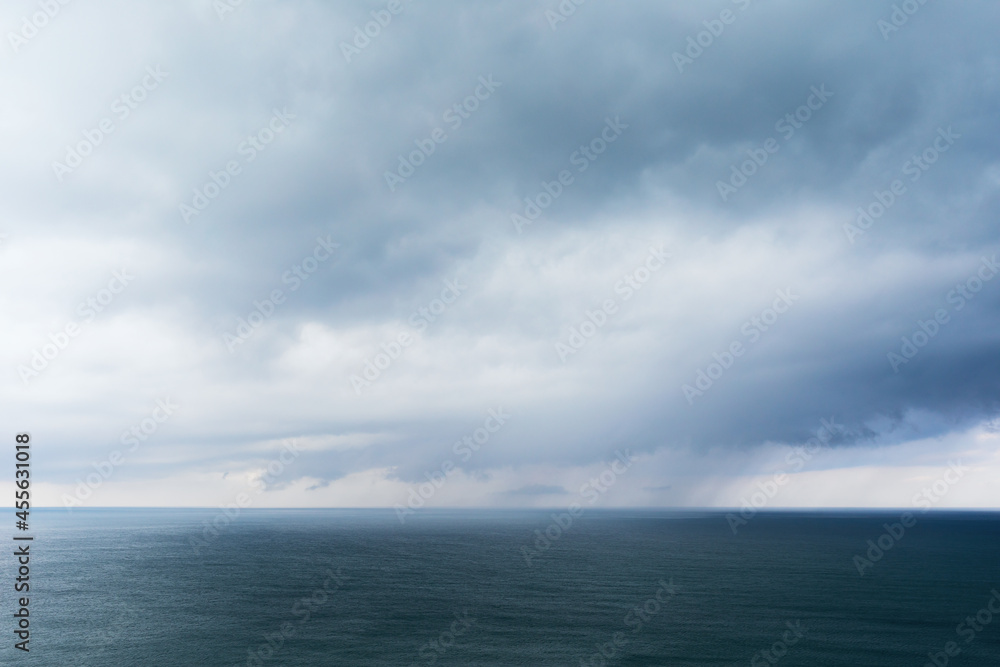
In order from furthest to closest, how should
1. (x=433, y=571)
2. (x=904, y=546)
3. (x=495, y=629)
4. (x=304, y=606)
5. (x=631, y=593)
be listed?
(x=904, y=546) < (x=433, y=571) < (x=631, y=593) < (x=304, y=606) < (x=495, y=629)

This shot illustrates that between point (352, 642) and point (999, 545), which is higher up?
point (999, 545)

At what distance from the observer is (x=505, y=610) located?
81.8 meters

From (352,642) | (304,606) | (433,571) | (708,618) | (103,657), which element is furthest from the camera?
(433,571)

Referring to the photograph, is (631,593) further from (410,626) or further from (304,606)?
(304,606)

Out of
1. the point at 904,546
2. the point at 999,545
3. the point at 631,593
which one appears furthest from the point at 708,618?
the point at 999,545

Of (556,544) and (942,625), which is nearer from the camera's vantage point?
(942,625)

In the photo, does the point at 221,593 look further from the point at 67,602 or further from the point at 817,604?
the point at 817,604

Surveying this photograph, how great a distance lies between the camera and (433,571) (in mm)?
119938

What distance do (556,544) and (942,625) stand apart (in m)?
117

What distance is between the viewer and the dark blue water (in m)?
62.3

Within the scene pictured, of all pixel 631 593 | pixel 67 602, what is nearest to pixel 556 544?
pixel 631 593

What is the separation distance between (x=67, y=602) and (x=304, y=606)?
38.5 m

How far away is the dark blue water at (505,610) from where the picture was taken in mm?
62325

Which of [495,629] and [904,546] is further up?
[904,546]
